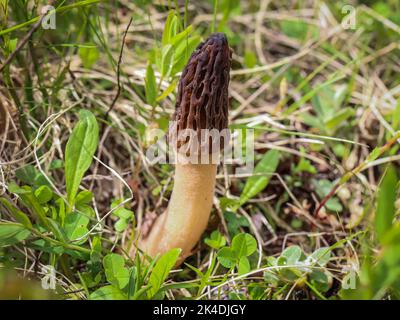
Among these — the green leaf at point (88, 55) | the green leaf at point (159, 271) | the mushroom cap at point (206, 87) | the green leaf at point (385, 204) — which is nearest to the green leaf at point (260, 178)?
the mushroom cap at point (206, 87)

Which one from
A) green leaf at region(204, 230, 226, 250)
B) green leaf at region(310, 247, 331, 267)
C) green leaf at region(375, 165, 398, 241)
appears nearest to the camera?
green leaf at region(375, 165, 398, 241)

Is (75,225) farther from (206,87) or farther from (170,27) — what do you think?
(170,27)

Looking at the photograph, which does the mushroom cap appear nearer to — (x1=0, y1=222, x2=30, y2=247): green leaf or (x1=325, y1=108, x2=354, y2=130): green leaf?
(x1=0, y1=222, x2=30, y2=247): green leaf

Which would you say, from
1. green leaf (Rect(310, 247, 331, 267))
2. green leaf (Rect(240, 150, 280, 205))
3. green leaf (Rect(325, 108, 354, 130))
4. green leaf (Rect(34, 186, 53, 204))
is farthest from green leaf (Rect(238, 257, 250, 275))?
green leaf (Rect(325, 108, 354, 130))

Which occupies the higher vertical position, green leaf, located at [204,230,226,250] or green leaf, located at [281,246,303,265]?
green leaf, located at [204,230,226,250]

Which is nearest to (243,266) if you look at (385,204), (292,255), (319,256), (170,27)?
(292,255)

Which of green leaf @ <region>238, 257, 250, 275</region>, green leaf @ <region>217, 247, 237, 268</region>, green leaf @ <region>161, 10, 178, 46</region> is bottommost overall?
green leaf @ <region>238, 257, 250, 275</region>

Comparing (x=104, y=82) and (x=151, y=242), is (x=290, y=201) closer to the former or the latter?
(x=151, y=242)

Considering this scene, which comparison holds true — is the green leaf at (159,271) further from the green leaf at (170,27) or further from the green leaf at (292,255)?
the green leaf at (170,27)
